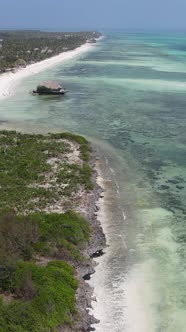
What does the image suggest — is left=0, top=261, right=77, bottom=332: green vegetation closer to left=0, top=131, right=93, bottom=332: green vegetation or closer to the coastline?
left=0, top=131, right=93, bottom=332: green vegetation

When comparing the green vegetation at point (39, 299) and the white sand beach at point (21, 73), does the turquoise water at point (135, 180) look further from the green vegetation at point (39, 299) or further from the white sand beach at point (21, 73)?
the white sand beach at point (21, 73)

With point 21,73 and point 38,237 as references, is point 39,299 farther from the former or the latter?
point 21,73

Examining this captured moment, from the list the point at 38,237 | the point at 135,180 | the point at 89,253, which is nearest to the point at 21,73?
the point at 135,180

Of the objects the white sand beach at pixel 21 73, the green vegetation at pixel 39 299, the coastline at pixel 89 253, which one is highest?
the white sand beach at pixel 21 73

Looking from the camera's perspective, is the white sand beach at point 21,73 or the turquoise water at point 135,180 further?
the white sand beach at point 21,73

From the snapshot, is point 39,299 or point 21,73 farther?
point 21,73

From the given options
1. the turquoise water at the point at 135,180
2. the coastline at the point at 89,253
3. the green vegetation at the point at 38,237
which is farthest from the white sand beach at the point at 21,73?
the coastline at the point at 89,253
